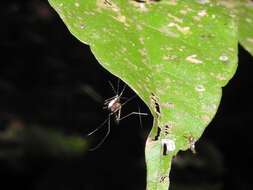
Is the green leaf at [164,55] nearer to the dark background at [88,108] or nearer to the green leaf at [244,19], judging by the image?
the green leaf at [244,19]

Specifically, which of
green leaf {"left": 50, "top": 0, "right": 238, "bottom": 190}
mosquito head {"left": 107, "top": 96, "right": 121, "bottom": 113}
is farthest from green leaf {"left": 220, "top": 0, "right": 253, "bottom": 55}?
mosquito head {"left": 107, "top": 96, "right": 121, "bottom": 113}

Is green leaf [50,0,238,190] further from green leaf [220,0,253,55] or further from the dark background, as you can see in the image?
the dark background

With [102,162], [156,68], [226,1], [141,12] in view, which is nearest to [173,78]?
[156,68]

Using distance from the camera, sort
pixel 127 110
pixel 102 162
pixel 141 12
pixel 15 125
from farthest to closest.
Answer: pixel 15 125 < pixel 102 162 < pixel 127 110 < pixel 141 12

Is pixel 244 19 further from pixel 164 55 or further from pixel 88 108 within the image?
pixel 88 108

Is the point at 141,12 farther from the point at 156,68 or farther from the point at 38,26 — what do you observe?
the point at 38,26

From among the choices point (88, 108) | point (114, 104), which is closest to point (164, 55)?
point (114, 104)
